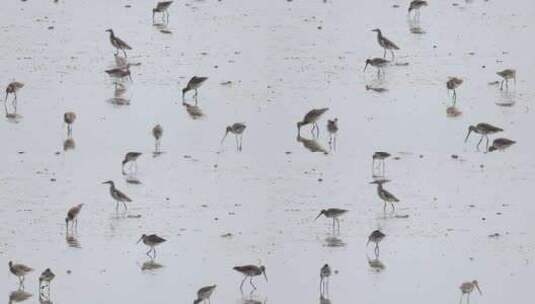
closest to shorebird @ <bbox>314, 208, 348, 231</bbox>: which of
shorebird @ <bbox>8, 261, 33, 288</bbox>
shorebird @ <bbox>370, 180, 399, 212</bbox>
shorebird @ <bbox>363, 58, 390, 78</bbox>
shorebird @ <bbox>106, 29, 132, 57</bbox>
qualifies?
shorebird @ <bbox>370, 180, 399, 212</bbox>

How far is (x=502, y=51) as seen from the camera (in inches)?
992

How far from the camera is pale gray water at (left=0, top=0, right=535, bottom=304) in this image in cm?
1767

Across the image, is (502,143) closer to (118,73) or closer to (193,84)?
(193,84)

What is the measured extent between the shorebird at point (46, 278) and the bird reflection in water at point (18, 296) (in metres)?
0.16

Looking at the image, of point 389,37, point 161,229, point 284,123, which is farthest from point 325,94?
point 161,229

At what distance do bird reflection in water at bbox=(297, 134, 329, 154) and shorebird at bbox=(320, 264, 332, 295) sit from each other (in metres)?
4.08

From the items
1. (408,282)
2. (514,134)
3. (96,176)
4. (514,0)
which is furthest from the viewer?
(514,0)

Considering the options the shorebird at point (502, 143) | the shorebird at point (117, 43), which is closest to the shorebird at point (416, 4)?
the shorebird at point (117, 43)

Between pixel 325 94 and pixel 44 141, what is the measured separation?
3.71 m

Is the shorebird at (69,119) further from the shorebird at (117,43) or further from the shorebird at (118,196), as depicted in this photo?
the shorebird at (117,43)

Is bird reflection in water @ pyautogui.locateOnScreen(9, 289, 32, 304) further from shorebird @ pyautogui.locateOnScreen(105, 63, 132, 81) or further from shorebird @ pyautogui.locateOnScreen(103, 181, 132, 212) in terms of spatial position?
shorebird @ pyautogui.locateOnScreen(105, 63, 132, 81)

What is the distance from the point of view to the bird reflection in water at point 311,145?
21219mm

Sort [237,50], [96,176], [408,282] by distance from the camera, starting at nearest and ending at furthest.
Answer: [408,282], [96,176], [237,50]

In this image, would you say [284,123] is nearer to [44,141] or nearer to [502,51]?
[44,141]
